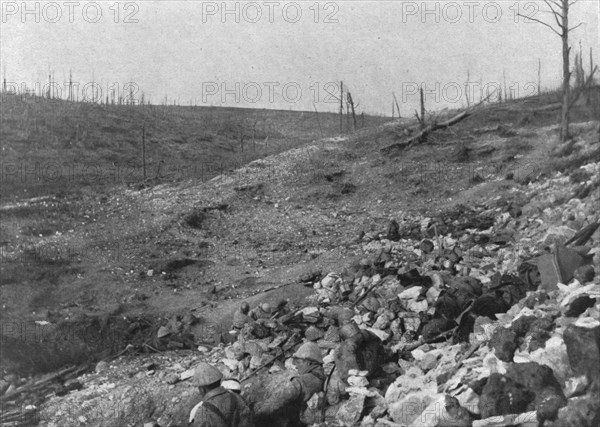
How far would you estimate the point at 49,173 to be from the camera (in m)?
17.0

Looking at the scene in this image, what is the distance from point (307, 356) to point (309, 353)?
4 cm

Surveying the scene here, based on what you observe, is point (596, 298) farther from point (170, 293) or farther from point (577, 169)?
point (170, 293)

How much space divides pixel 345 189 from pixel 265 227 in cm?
272

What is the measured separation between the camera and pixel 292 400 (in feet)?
14.8

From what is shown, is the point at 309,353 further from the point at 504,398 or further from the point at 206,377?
Result: the point at 504,398

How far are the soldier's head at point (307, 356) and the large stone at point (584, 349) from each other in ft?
7.41

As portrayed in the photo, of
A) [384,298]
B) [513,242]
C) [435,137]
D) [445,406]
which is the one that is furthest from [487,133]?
[445,406]

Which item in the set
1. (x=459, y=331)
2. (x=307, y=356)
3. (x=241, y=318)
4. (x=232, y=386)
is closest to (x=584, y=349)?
(x=459, y=331)

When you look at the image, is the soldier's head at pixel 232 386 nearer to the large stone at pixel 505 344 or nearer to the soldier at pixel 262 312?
the soldier at pixel 262 312

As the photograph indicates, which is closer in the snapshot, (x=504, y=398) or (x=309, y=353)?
(x=504, y=398)

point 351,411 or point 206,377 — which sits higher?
point 206,377

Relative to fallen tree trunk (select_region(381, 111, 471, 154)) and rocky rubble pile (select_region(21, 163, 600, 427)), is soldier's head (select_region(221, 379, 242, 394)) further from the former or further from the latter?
fallen tree trunk (select_region(381, 111, 471, 154))

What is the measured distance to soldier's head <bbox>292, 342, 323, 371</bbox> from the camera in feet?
16.3

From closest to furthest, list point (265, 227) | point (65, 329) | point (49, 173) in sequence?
point (65, 329)
point (265, 227)
point (49, 173)
